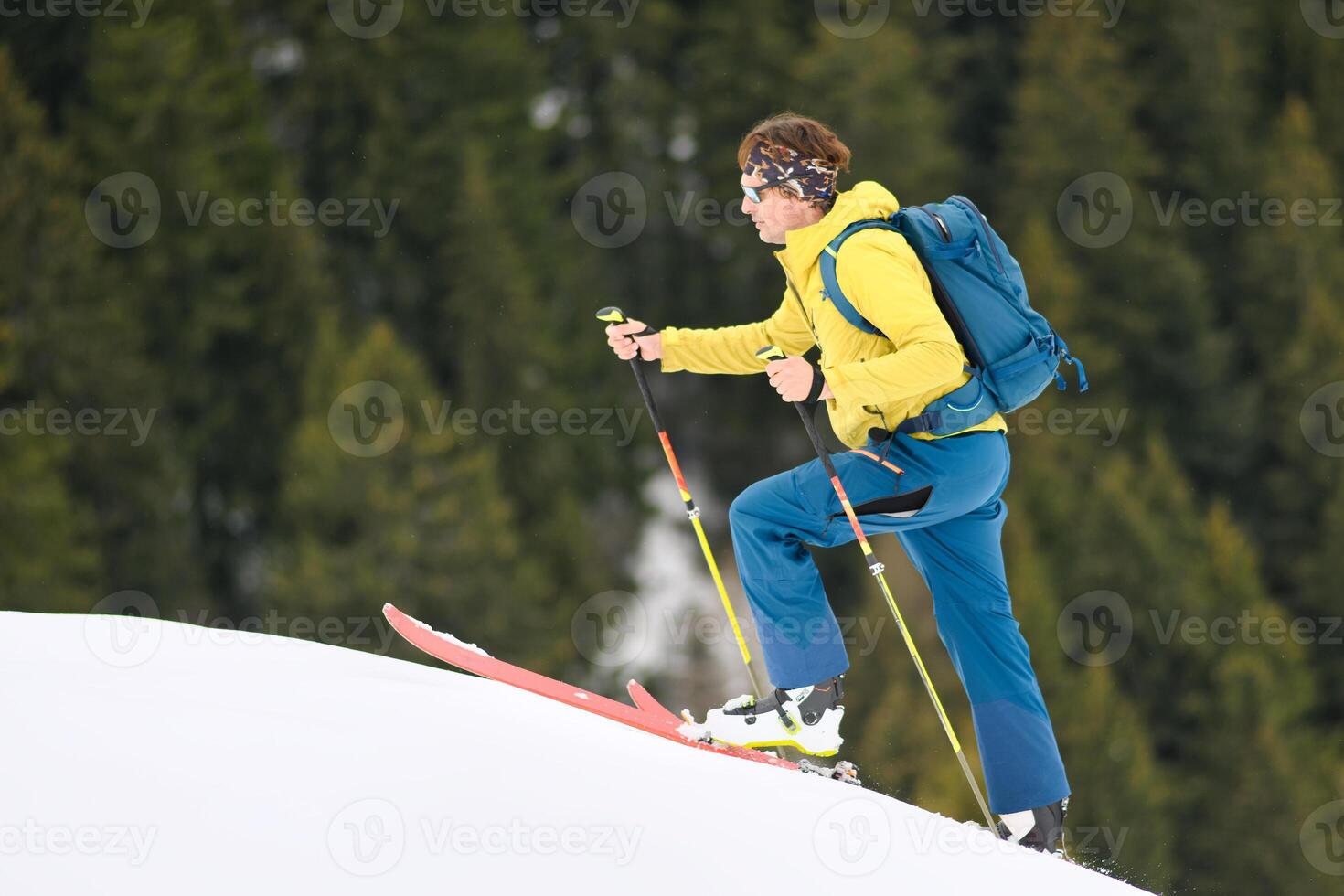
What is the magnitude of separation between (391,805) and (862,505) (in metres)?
2.15

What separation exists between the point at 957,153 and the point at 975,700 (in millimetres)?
40062

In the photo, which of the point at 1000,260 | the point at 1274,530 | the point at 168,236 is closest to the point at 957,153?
the point at 1274,530

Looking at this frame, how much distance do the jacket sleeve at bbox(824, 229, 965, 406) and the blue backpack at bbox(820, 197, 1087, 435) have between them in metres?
0.14

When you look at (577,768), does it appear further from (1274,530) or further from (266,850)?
(1274,530)
